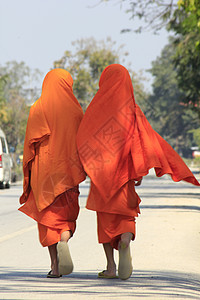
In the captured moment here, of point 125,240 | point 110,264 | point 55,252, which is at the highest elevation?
point 125,240

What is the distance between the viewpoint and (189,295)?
5.84m

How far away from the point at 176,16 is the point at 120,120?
13.1 metres

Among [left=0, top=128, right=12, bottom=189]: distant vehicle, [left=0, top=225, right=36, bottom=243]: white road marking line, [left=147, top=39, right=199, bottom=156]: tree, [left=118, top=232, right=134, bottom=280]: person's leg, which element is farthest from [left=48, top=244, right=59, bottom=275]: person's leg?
[left=147, top=39, right=199, bottom=156]: tree

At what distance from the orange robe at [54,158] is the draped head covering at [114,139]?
174 millimetres

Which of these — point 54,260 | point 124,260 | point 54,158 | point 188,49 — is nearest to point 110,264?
point 124,260

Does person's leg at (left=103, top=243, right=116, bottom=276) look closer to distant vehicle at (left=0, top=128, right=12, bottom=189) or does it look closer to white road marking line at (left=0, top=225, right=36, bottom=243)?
white road marking line at (left=0, top=225, right=36, bottom=243)

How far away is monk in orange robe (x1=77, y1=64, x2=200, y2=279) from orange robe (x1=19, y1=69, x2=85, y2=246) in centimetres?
18

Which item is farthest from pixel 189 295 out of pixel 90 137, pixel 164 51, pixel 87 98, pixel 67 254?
pixel 164 51

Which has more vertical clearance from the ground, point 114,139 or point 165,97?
point 165,97

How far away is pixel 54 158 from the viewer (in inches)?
269

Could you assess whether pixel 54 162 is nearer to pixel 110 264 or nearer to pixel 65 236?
pixel 65 236

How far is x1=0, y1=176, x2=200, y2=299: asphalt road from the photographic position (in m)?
5.96

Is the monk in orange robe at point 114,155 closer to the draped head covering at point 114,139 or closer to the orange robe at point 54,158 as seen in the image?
the draped head covering at point 114,139

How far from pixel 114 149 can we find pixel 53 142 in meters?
0.62
